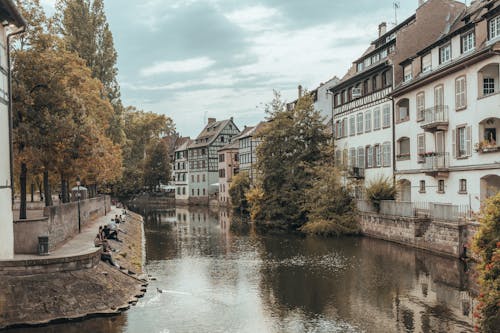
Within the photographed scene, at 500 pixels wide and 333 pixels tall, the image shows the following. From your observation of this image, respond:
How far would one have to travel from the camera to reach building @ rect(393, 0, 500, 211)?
83.9 feet

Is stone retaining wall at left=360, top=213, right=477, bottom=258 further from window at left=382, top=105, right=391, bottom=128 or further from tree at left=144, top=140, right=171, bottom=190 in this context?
tree at left=144, top=140, right=171, bottom=190

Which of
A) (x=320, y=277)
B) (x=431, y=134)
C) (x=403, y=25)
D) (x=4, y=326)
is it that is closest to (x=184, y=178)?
(x=403, y=25)

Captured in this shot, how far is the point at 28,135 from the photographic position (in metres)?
20.6

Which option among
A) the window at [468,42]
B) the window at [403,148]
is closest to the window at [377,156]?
the window at [403,148]

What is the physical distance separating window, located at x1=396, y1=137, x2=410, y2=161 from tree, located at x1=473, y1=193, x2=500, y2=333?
23.2m

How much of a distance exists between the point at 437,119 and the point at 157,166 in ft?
226

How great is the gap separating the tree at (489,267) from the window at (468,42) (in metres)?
17.9

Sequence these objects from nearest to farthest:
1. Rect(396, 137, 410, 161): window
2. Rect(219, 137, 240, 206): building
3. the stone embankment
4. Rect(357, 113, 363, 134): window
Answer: the stone embankment → Rect(396, 137, 410, 161): window → Rect(357, 113, 363, 134): window → Rect(219, 137, 240, 206): building

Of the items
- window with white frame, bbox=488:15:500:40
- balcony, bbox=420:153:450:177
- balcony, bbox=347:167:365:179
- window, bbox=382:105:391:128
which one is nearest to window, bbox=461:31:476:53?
window with white frame, bbox=488:15:500:40

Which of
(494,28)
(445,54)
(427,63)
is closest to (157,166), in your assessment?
(427,63)

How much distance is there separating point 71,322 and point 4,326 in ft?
6.01

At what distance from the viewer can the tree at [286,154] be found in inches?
1702

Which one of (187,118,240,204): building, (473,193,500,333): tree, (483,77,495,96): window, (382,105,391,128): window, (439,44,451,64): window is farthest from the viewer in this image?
(187,118,240,204): building

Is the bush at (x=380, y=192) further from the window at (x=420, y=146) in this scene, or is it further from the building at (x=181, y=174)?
the building at (x=181, y=174)
